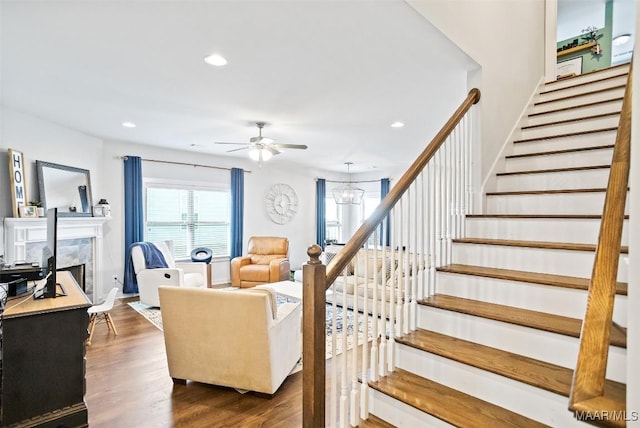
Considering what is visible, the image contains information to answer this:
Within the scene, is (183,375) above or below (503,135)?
below

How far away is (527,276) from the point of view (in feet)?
6.40

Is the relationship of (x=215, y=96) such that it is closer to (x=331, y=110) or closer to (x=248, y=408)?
(x=331, y=110)

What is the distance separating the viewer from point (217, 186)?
6633 millimetres

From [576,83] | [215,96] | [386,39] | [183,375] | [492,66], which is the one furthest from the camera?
[576,83]

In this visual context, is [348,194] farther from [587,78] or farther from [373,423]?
[373,423]

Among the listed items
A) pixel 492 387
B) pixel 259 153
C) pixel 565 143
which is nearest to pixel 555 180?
pixel 565 143

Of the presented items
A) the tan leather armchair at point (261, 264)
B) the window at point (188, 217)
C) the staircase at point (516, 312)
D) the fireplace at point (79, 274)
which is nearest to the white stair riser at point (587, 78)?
the staircase at point (516, 312)

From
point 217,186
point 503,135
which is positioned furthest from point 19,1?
point 217,186

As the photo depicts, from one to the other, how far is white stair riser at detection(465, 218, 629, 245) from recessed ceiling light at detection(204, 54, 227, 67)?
228cm

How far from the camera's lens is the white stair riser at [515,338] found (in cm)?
138

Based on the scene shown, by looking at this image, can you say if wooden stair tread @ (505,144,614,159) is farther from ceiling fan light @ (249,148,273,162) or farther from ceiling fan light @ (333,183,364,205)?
ceiling fan light @ (333,183,364,205)

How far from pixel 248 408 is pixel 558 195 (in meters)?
2.71

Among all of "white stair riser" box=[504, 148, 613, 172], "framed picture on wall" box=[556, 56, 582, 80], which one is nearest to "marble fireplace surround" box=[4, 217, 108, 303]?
"white stair riser" box=[504, 148, 613, 172]

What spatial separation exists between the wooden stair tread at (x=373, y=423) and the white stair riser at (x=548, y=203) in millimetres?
1859
